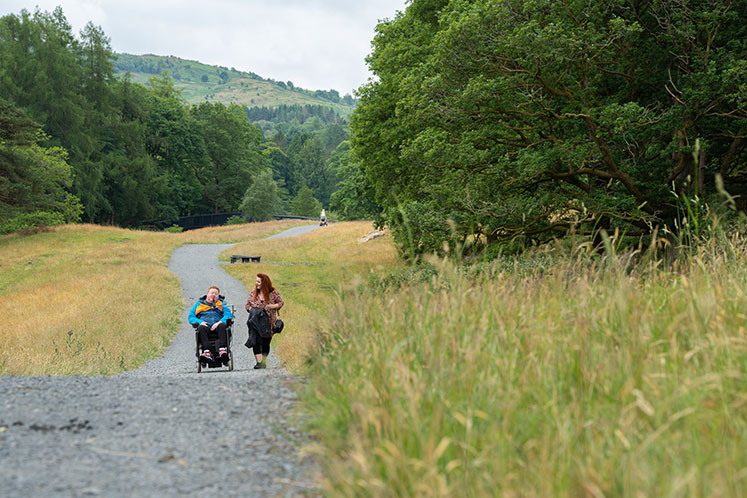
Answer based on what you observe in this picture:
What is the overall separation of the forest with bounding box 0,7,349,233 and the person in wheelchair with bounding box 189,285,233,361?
2267 cm

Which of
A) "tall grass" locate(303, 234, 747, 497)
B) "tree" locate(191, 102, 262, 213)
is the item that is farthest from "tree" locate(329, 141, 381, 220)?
"tall grass" locate(303, 234, 747, 497)

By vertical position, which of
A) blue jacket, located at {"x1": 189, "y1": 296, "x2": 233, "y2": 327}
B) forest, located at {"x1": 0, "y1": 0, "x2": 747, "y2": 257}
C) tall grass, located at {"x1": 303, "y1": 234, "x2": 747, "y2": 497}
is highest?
forest, located at {"x1": 0, "y1": 0, "x2": 747, "y2": 257}

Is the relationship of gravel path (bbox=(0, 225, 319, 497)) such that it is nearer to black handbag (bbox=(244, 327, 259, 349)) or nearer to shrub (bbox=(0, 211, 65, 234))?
black handbag (bbox=(244, 327, 259, 349))

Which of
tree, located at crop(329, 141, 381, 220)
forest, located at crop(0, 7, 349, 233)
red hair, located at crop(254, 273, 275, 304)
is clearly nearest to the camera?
red hair, located at crop(254, 273, 275, 304)

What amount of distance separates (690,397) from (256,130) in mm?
81872

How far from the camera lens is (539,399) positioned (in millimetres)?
2807

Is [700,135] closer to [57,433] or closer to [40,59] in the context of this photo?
[57,433]

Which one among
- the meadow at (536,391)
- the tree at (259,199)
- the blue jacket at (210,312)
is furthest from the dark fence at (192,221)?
the meadow at (536,391)

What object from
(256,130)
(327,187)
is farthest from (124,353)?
(327,187)

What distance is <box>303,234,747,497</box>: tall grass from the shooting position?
224 centimetres

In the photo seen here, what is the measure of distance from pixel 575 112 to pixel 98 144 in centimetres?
4635

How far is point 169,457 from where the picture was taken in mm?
3121

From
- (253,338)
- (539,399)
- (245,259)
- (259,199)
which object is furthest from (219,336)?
(259,199)

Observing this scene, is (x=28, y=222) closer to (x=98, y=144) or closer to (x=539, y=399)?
(x=98, y=144)
